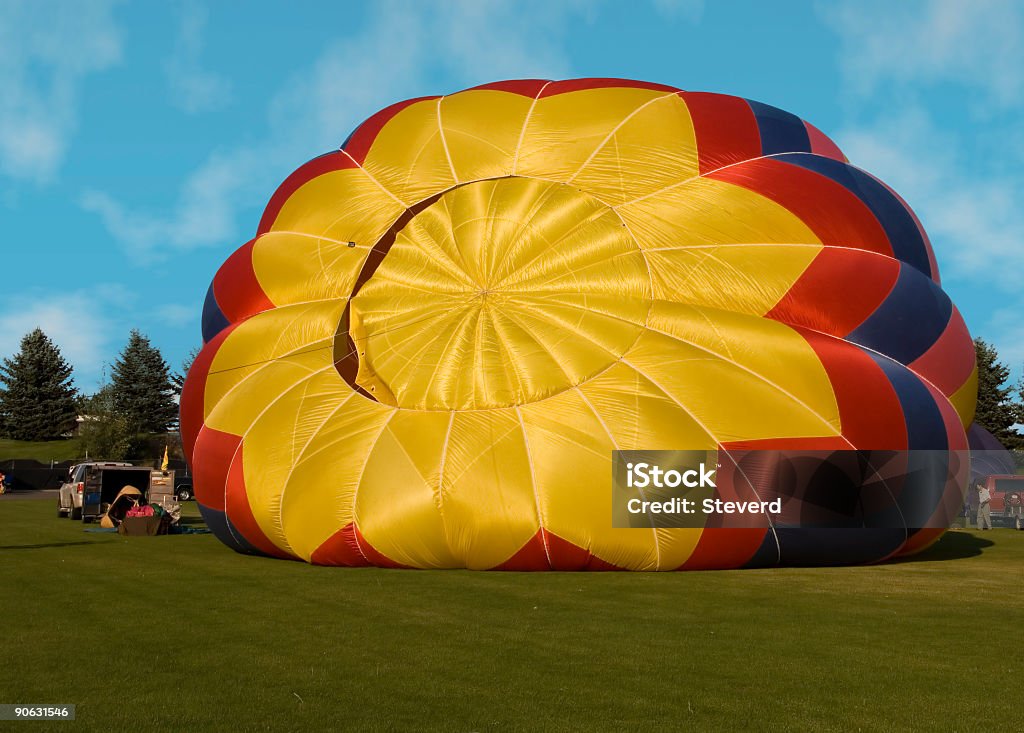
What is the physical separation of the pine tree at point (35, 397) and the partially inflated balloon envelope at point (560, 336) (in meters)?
55.3

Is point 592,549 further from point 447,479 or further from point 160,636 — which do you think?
point 160,636

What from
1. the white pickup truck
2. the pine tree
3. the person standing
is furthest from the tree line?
the person standing

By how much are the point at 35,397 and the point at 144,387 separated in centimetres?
738

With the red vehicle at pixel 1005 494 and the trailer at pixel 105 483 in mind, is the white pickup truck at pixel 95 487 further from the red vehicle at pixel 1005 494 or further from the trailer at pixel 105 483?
the red vehicle at pixel 1005 494

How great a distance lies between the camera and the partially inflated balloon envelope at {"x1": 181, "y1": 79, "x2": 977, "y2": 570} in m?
11.6

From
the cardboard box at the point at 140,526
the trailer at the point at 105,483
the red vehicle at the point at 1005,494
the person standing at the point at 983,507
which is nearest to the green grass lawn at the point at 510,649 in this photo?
the cardboard box at the point at 140,526

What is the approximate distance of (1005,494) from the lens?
97.7 ft

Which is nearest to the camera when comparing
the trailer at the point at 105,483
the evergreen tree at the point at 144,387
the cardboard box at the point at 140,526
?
the cardboard box at the point at 140,526

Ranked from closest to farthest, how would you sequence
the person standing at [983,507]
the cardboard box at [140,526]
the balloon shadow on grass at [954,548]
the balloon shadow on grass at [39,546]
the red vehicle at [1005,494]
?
the balloon shadow on grass at [954,548] < the balloon shadow on grass at [39,546] < the cardboard box at [140,526] < the person standing at [983,507] < the red vehicle at [1005,494]

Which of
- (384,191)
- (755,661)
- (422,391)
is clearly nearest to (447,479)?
(422,391)

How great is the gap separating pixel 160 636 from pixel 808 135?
1140 centimetres

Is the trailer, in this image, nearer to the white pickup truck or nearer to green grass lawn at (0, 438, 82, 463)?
the white pickup truck

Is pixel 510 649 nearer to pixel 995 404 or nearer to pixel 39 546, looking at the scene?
pixel 39 546

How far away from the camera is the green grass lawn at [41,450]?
2333 inches
